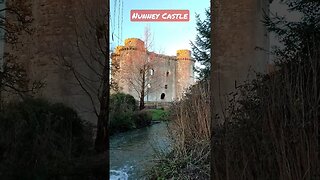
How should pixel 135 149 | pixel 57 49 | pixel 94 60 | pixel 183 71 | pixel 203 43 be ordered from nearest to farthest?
pixel 57 49 < pixel 94 60 < pixel 135 149 < pixel 183 71 < pixel 203 43

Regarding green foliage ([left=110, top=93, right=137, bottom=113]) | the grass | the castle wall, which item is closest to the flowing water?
the grass

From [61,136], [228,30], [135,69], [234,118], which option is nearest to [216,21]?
[228,30]

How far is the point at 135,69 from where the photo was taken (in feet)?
30.3

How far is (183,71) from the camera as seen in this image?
1155 cm

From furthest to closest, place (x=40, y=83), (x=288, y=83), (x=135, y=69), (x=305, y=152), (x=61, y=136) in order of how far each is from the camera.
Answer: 1. (x=135, y=69)
2. (x=40, y=83)
3. (x=61, y=136)
4. (x=288, y=83)
5. (x=305, y=152)

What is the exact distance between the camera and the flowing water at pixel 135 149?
7461mm

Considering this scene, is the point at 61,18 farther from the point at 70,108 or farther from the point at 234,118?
the point at 234,118

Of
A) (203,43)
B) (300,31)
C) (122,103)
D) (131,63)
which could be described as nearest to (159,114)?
(122,103)

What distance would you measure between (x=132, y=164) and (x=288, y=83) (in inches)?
241

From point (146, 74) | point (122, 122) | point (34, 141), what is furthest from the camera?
point (122, 122)

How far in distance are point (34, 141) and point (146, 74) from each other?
4539 mm

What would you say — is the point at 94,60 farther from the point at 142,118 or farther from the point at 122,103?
the point at 142,118

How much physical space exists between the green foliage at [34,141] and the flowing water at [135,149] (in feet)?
4.73

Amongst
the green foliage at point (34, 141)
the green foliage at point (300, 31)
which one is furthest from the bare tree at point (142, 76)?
the green foliage at point (300, 31)
